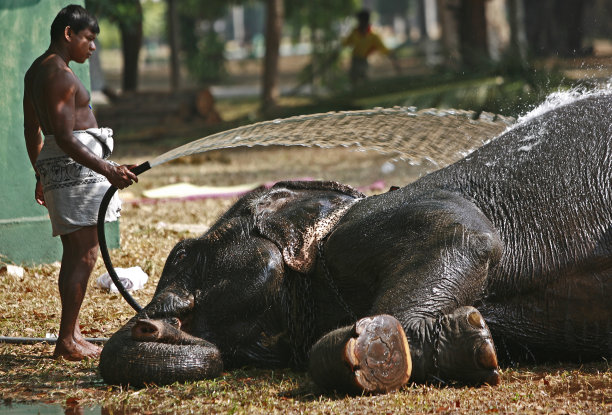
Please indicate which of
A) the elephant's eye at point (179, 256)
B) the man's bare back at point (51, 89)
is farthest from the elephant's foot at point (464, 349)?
the man's bare back at point (51, 89)

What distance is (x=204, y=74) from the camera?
31688 millimetres

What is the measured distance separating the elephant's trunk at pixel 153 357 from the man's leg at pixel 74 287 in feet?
2.26

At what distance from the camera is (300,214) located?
14.1ft

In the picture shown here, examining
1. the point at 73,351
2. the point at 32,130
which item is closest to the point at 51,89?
the point at 32,130

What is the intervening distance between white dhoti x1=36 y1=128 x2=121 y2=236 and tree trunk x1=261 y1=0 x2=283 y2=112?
12.7m

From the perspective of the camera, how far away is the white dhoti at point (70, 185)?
4691mm

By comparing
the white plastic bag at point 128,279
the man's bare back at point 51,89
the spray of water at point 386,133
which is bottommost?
the white plastic bag at point 128,279

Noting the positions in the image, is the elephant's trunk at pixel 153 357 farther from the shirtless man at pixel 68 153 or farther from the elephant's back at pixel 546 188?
the elephant's back at pixel 546 188

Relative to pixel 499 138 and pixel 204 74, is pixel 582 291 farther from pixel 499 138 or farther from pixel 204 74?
pixel 204 74

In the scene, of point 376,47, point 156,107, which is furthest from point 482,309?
point 376,47

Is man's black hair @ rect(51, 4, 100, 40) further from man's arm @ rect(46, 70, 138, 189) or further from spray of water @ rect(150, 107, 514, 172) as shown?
spray of water @ rect(150, 107, 514, 172)

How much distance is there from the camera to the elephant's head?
13.1 ft

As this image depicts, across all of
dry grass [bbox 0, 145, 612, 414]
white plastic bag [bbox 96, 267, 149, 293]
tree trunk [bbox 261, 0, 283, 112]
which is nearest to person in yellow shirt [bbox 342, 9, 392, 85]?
tree trunk [bbox 261, 0, 283, 112]

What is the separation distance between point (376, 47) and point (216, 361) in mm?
15923
